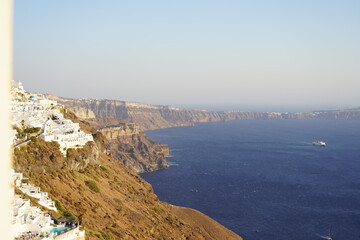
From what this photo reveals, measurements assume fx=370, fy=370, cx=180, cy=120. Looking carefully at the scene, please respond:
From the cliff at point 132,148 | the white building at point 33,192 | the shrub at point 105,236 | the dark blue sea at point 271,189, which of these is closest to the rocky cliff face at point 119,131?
the cliff at point 132,148

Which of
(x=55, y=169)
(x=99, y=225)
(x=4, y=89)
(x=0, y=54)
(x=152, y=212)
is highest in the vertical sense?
(x=0, y=54)

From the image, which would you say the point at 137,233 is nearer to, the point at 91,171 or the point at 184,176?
the point at 91,171

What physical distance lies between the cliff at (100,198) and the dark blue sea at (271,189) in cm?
1264

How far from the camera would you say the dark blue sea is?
7150 cm

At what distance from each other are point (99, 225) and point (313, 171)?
98.0 metres

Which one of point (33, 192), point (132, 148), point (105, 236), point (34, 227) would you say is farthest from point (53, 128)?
point (132, 148)

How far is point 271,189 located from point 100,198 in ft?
204

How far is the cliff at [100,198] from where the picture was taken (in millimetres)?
39281

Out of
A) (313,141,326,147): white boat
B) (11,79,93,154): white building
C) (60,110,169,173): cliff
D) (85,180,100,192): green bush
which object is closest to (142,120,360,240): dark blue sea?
(60,110,169,173): cliff

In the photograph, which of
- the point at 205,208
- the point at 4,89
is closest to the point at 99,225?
the point at 4,89

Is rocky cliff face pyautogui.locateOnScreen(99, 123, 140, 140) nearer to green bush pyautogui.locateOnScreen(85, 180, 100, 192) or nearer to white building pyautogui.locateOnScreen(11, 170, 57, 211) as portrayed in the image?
green bush pyautogui.locateOnScreen(85, 180, 100, 192)

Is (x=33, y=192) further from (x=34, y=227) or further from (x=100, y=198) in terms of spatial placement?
(x=100, y=198)

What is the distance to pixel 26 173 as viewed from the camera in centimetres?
3969

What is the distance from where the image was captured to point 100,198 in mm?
47438
